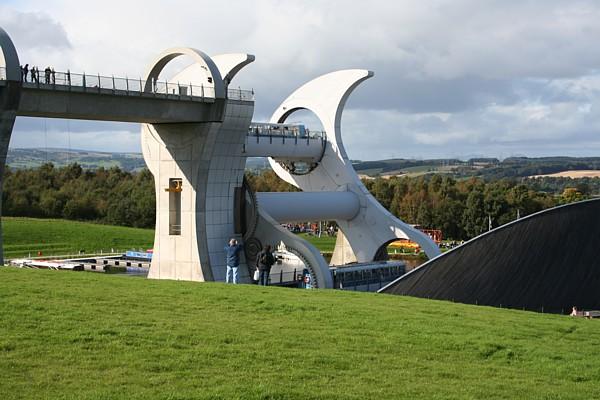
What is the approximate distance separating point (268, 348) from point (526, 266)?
9.81m

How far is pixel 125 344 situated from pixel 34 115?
68.9 feet

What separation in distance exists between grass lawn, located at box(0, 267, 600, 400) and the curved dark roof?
9.90 feet

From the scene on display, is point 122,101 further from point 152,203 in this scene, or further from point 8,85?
point 152,203

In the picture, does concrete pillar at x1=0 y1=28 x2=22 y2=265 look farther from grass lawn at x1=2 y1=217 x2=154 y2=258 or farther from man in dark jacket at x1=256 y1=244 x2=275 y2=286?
grass lawn at x1=2 y1=217 x2=154 y2=258

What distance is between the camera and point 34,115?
31.0 metres

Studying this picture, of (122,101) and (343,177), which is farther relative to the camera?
(343,177)

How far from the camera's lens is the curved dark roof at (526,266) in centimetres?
1983

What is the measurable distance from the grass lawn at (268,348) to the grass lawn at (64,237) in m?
47.0

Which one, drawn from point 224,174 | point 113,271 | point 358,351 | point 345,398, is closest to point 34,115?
point 224,174

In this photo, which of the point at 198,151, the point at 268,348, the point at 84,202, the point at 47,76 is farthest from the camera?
the point at 84,202

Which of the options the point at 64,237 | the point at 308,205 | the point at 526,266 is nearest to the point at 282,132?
the point at 308,205

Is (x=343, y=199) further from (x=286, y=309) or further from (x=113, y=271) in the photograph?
(x=286, y=309)

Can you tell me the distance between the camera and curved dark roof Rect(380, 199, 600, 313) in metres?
19.8

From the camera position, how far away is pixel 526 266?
2011cm
